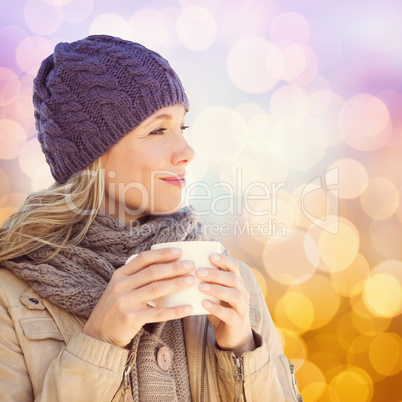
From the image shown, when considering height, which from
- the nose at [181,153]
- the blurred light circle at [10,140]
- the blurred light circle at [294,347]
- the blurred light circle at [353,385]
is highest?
the blurred light circle at [10,140]

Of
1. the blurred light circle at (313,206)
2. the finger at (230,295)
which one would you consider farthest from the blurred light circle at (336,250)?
the finger at (230,295)

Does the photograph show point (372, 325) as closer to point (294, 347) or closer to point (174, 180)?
point (294, 347)

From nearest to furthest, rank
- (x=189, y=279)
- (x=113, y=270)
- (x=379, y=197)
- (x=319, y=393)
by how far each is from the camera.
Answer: (x=189, y=279), (x=113, y=270), (x=319, y=393), (x=379, y=197)

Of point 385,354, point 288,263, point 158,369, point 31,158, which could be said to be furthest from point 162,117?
point 385,354

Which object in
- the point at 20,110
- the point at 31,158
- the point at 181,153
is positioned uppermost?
the point at 20,110

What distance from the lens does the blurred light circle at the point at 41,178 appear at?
282 centimetres

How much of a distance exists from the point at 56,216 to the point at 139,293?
651 mm

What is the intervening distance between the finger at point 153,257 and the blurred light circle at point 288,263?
257 centimetres

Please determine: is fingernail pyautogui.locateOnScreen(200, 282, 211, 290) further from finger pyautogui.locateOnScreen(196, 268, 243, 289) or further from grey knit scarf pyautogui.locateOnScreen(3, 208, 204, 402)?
grey knit scarf pyautogui.locateOnScreen(3, 208, 204, 402)

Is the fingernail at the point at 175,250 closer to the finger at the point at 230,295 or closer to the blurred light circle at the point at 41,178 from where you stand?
the finger at the point at 230,295

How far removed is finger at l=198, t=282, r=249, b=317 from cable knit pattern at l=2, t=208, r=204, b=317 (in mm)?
456

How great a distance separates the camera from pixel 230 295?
3.30ft

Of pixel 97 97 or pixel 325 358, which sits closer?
pixel 97 97

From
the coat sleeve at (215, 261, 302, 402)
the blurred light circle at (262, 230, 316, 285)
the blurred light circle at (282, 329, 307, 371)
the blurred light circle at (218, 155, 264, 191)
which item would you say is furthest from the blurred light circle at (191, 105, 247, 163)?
the coat sleeve at (215, 261, 302, 402)
